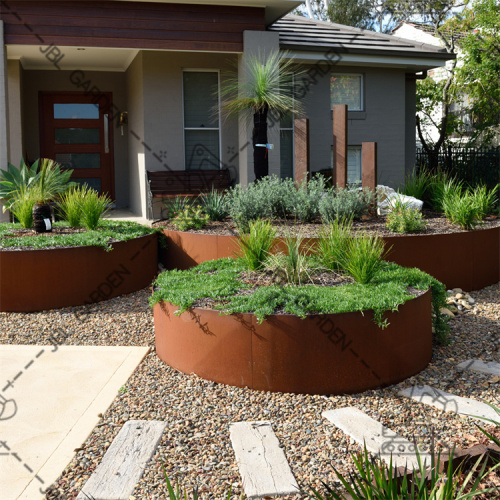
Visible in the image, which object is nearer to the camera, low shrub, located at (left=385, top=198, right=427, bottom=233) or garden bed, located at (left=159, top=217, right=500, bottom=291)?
garden bed, located at (left=159, top=217, right=500, bottom=291)

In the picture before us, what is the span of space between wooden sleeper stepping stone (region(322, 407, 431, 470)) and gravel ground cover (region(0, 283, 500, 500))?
0.07 m

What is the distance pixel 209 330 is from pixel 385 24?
30211mm

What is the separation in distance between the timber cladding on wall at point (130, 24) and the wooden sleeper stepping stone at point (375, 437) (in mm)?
7306

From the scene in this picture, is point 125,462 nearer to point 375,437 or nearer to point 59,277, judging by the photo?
point 375,437

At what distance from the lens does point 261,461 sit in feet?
10.6

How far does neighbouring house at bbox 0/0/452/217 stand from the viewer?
9359 mm

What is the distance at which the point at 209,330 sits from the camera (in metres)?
4.36

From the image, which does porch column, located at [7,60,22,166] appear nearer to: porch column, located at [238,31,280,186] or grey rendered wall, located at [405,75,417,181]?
porch column, located at [238,31,280,186]

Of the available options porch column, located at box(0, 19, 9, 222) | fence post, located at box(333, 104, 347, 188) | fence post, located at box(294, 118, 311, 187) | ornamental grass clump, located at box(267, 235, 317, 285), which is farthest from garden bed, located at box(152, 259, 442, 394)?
porch column, located at box(0, 19, 9, 222)

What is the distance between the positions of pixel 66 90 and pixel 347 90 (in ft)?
18.1

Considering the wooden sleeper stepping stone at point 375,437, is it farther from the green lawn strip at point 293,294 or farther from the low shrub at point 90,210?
the low shrub at point 90,210

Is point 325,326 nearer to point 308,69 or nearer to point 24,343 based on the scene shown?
point 24,343

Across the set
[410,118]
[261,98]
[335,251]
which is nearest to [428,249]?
[335,251]

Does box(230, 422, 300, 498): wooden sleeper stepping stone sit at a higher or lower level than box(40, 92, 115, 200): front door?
lower
